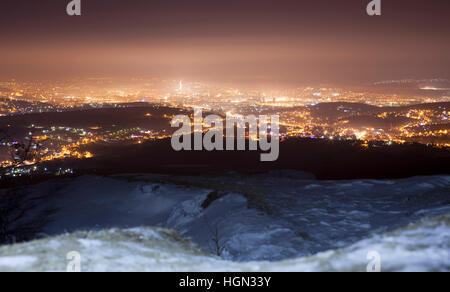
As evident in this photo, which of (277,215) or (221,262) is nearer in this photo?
(221,262)

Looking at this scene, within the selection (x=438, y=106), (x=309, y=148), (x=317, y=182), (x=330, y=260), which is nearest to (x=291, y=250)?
(x=330, y=260)

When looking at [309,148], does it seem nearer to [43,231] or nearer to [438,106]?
[43,231]

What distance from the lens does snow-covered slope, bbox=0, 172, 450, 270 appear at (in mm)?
4266

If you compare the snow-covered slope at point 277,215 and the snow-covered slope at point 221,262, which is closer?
the snow-covered slope at point 221,262

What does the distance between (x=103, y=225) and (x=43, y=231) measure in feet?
7.58

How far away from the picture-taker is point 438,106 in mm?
65938

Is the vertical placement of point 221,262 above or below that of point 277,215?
above

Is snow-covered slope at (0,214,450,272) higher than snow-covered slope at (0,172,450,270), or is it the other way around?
snow-covered slope at (0,214,450,272)

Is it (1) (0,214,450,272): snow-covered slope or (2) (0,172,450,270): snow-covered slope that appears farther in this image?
(2) (0,172,450,270): snow-covered slope

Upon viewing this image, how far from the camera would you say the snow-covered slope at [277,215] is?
4266mm

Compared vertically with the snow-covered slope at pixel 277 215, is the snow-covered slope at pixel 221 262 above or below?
above

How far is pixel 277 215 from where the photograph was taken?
9961 mm
